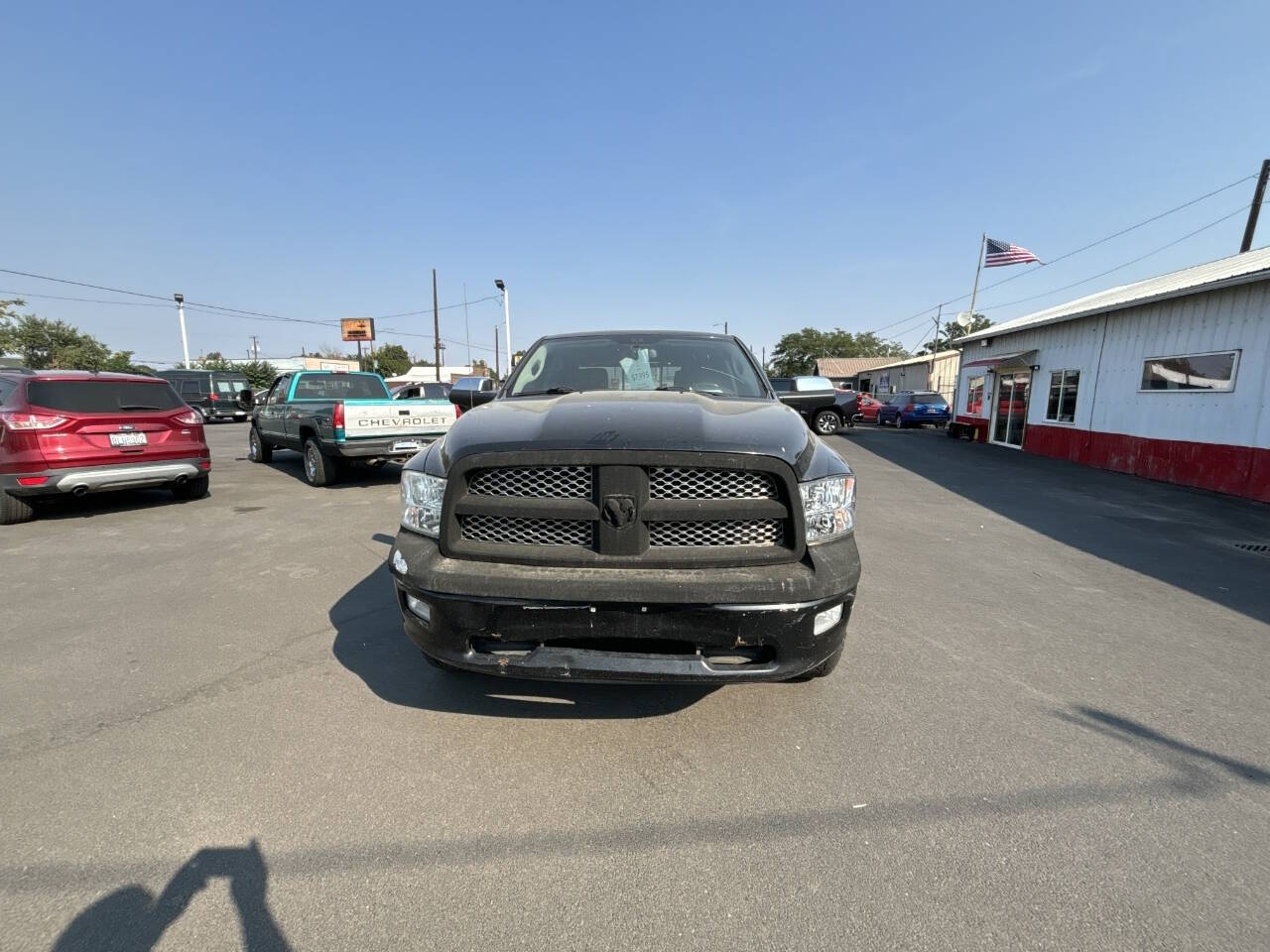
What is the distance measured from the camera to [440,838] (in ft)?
6.45

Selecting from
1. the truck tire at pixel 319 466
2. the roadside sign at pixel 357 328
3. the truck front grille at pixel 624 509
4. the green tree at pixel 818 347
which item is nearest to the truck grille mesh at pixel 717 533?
the truck front grille at pixel 624 509

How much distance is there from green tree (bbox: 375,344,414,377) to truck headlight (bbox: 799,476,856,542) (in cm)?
9479

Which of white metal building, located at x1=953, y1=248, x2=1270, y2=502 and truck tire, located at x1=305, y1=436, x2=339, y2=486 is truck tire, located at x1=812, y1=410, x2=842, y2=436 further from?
truck tire, located at x1=305, y1=436, x2=339, y2=486

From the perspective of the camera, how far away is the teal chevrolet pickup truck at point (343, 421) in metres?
8.09

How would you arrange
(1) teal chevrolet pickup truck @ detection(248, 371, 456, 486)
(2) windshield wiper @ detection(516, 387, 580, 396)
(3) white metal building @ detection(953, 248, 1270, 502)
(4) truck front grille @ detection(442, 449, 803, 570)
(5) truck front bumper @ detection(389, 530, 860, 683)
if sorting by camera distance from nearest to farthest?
(5) truck front bumper @ detection(389, 530, 860, 683) → (4) truck front grille @ detection(442, 449, 803, 570) → (2) windshield wiper @ detection(516, 387, 580, 396) → (1) teal chevrolet pickup truck @ detection(248, 371, 456, 486) → (3) white metal building @ detection(953, 248, 1270, 502)

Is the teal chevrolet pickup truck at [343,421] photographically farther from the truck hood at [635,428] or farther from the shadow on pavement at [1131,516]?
the shadow on pavement at [1131,516]

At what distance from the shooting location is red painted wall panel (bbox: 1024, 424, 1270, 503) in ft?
30.7

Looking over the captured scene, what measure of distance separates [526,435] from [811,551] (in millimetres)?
1215

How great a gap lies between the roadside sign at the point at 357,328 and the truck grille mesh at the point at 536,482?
56.3 metres

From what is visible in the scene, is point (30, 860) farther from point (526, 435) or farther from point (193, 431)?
point (193, 431)

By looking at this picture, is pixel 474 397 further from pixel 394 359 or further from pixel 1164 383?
pixel 394 359

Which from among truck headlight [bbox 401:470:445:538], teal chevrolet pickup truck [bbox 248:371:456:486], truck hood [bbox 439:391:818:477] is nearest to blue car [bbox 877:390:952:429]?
teal chevrolet pickup truck [bbox 248:371:456:486]

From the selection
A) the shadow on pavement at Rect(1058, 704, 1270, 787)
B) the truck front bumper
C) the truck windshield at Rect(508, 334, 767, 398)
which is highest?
the truck windshield at Rect(508, 334, 767, 398)

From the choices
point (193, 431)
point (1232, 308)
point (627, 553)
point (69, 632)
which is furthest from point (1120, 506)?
point (193, 431)
